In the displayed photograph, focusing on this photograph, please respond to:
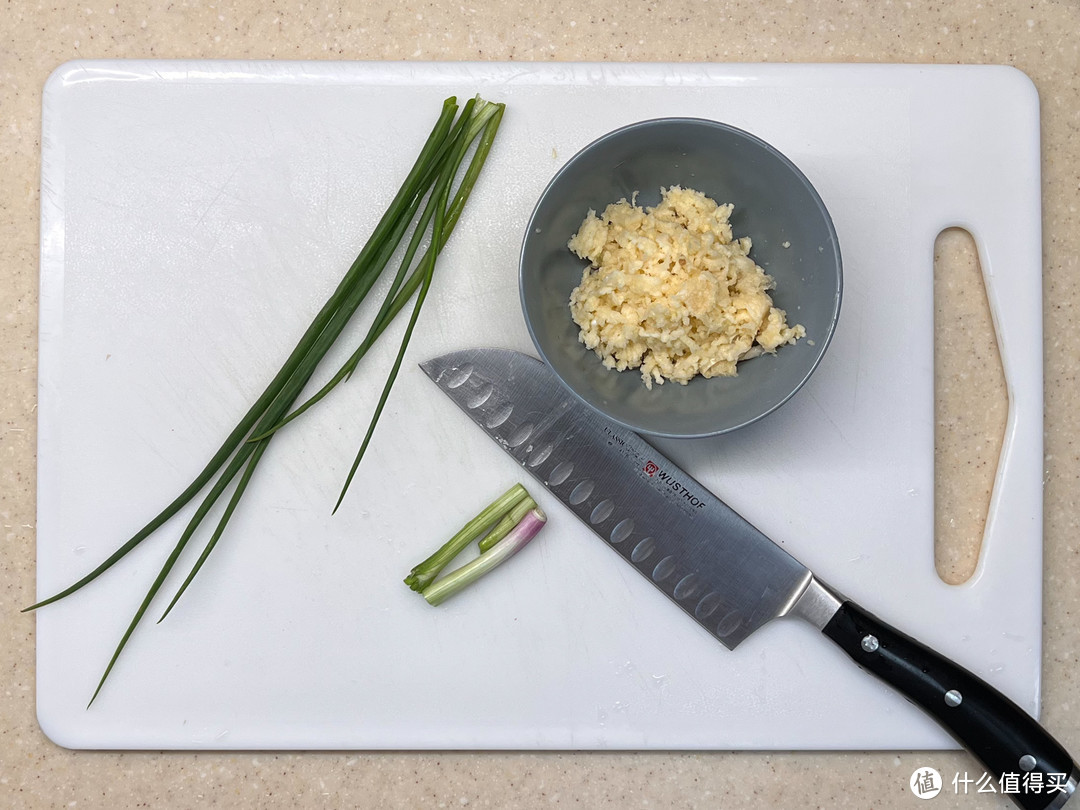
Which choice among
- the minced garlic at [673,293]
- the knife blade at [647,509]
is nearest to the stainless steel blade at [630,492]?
the knife blade at [647,509]

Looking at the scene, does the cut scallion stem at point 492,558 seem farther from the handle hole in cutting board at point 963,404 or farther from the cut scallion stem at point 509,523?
the handle hole in cutting board at point 963,404

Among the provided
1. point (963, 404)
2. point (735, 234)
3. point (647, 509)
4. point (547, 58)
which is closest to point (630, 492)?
point (647, 509)

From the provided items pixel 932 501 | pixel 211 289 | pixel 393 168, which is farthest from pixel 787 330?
pixel 211 289

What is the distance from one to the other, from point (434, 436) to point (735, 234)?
59cm

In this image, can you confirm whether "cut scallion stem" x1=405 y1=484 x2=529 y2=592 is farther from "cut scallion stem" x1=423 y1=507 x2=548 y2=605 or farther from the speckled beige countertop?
the speckled beige countertop

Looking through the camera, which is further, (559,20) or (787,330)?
(559,20)

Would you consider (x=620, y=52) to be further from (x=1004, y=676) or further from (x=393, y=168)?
(x=1004, y=676)

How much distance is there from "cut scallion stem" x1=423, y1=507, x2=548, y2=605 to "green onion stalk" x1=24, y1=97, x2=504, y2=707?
8.8 inches

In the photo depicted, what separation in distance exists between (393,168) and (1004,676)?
132 cm

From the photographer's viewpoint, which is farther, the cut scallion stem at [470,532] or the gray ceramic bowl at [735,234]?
the cut scallion stem at [470,532]

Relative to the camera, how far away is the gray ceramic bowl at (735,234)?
1.26 metres

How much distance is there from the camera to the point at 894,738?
1411 mm

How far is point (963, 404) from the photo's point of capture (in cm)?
145

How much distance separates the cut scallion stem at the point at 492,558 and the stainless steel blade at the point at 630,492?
64 mm
